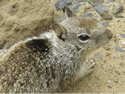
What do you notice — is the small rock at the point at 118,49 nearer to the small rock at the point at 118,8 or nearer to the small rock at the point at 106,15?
the small rock at the point at 106,15

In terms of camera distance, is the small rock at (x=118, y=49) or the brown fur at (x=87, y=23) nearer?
the brown fur at (x=87, y=23)

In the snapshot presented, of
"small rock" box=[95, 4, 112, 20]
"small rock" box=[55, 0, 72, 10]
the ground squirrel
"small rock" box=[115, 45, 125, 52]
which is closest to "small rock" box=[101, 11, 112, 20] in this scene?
"small rock" box=[95, 4, 112, 20]

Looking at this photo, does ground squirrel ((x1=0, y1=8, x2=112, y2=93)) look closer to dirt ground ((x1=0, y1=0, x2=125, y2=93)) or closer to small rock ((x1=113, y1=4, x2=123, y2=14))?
dirt ground ((x1=0, y1=0, x2=125, y2=93))

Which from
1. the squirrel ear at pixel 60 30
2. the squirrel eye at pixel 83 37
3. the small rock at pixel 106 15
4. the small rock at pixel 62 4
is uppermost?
the squirrel ear at pixel 60 30

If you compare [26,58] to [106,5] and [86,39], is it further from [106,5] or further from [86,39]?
[106,5]

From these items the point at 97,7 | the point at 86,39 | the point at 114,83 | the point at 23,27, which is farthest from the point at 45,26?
the point at 114,83

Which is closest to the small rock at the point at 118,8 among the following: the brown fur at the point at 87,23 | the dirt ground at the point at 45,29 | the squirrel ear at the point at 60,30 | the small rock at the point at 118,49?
the dirt ground at the point at 45,29

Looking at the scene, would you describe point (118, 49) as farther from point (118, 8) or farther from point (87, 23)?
point (87, 23)
